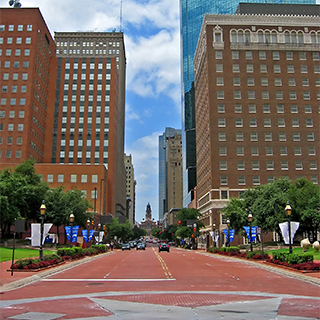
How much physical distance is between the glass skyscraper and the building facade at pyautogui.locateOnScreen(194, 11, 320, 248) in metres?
69.6

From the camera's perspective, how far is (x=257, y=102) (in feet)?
286

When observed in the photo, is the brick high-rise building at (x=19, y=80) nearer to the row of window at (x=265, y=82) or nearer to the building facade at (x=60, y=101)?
the building facade at (x=60, y=101)

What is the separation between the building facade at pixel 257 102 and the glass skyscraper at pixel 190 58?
6963cm

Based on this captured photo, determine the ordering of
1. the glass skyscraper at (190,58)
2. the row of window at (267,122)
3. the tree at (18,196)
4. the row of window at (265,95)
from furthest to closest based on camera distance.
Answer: the glass skyscraper at (190,58) < the row of window at (265,95) < the row of window at (267,122) < the tree at (18,196)

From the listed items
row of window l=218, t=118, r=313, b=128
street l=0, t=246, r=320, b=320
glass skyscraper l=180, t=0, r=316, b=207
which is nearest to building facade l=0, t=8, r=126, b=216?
row of window l=218, t=118, r=313, b=128

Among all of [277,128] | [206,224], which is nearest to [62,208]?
[206,224]

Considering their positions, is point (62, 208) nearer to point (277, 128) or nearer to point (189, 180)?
point (277, 128)

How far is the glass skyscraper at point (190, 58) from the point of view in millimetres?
160750

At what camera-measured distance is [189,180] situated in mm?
161250

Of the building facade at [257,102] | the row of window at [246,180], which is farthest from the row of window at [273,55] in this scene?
the row of window at [246,180]

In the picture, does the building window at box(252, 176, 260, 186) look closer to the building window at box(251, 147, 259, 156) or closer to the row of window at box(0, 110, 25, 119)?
the building window at box(251, 147, 259, 156)

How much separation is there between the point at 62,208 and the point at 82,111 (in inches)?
2611

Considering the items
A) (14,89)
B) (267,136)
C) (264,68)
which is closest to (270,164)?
(267,136)

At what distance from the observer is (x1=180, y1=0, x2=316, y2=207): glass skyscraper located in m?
161
